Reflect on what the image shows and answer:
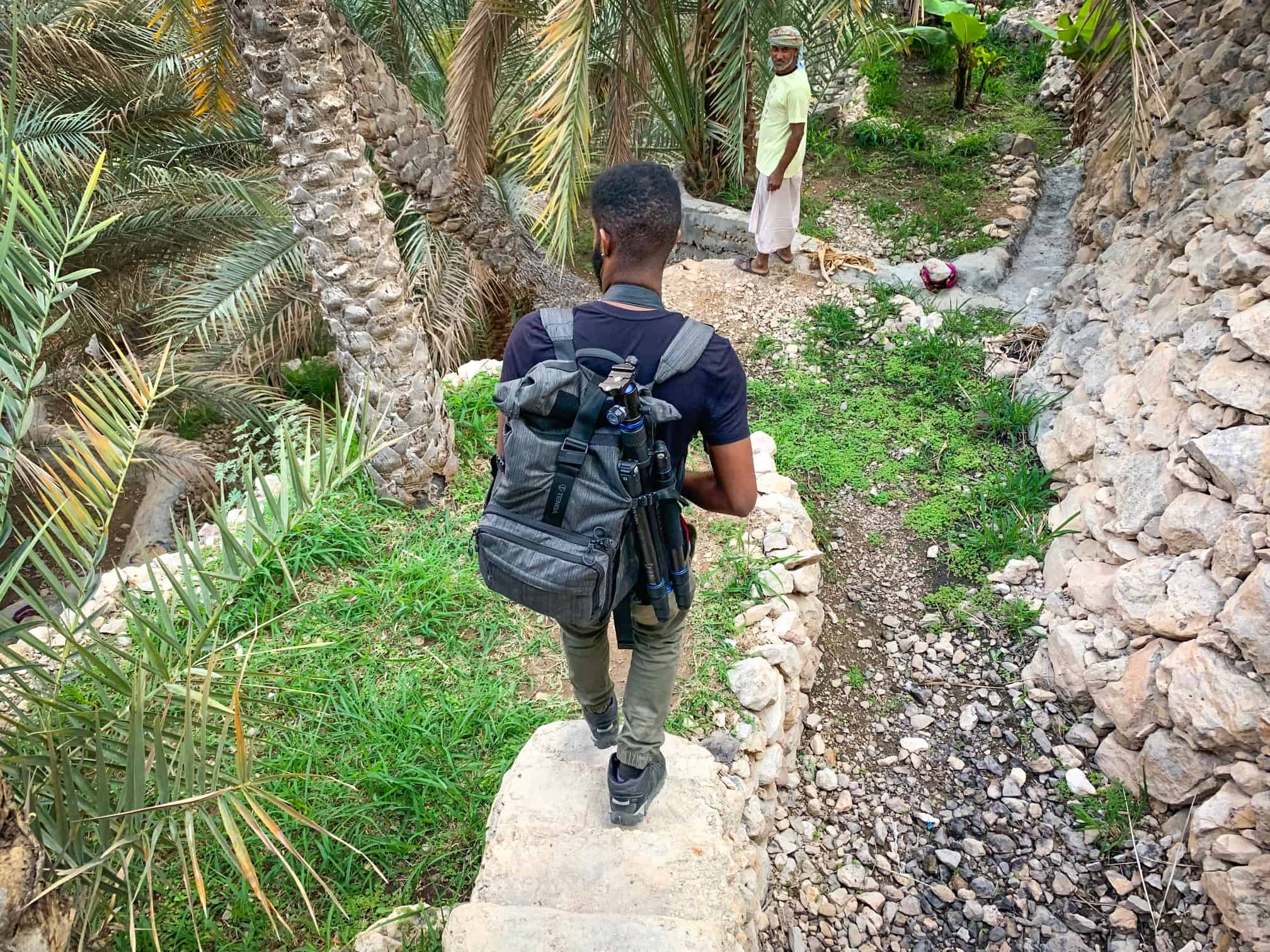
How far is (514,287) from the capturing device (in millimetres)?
5805

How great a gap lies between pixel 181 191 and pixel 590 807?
5.39 metres

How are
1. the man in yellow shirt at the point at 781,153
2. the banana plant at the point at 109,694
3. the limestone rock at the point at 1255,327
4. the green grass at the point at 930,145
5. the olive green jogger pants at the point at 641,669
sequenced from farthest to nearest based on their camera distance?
the green grass at the point at 930,145
the man in yellow shirt at the point at 781,153
the limestone rock at the point at 1255,327
the olive green jogger pants at the point at 641,669
the banana plant at the point at 109,694

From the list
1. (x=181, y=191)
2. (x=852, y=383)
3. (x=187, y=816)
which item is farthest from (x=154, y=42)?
(x=187, y=816)

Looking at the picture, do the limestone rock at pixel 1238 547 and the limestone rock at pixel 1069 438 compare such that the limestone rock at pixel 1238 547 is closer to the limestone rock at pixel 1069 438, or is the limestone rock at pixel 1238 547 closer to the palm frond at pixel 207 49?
the limestone rock at pixel 1069 438

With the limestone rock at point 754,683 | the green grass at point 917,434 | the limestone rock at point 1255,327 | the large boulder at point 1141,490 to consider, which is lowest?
the green grass at point 917,434

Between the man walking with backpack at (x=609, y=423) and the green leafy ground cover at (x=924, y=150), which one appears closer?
the man walking with backpack at (x=609, y=423)

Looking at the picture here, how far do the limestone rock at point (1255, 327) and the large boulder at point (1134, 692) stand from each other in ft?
4.11

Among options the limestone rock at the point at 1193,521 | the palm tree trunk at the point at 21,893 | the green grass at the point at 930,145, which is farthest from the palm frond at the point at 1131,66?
the palm tree trunk at the point at 21,893

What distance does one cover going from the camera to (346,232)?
360 centimetres

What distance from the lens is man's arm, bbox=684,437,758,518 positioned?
179 cm

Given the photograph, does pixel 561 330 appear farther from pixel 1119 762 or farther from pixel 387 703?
pixel 1119 762

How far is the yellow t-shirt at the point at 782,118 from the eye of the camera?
5.44 meters

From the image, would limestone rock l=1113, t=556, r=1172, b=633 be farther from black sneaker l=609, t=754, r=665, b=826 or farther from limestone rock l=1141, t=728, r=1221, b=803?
black sneaker l=609, t=754, r=665, b=826

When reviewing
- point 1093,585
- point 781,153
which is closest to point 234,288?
point 781,153
